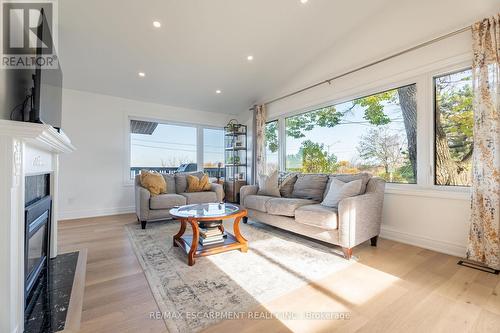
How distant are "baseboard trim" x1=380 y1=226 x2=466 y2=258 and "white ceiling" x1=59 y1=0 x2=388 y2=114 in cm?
293

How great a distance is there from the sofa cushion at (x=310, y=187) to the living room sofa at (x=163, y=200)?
5.21 ft

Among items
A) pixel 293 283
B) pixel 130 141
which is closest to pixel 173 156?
pixel 130 141

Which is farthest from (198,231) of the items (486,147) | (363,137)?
(486,147)

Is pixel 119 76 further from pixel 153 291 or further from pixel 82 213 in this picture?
pixel 153 291

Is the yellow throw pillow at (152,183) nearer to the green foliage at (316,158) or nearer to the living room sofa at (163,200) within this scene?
the living room sofa at (163,200)

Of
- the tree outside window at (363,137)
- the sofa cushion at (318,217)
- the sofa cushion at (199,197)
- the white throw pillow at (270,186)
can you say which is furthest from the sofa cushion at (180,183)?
the sofa cushion at (318,217)

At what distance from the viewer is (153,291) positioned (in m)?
1.67

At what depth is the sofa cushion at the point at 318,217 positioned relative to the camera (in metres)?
2.33

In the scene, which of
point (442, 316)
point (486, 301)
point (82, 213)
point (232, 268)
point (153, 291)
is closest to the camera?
point (442, 316)

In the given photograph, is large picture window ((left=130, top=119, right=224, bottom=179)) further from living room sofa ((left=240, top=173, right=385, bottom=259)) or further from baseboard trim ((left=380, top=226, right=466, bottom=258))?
baseboard trim ((left=380, top=226, right=466, bottom=258))

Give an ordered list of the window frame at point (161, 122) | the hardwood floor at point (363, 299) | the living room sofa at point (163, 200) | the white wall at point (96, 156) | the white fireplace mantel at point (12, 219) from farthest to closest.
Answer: the window frame at point (161, 122) → the white wall at point (96, 156) → the living room sofa at point (163, 200) → the hardwood floor at point (363, 299) → the white fireplace mantel at point (12, 219)

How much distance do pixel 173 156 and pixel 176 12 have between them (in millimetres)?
3170

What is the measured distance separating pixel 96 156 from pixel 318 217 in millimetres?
4123

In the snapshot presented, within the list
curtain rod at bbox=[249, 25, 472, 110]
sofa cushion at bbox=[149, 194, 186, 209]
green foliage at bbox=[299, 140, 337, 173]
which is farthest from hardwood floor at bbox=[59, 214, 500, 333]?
curtain rod at bbox=[249, 25, 472, 110]
